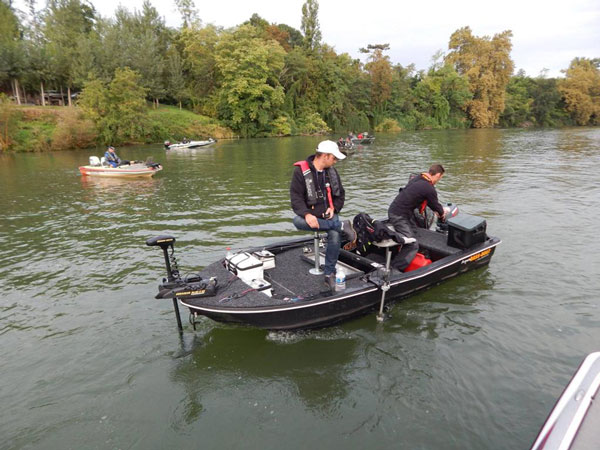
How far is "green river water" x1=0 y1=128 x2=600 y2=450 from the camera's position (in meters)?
4.07

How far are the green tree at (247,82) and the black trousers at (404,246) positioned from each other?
47.6m

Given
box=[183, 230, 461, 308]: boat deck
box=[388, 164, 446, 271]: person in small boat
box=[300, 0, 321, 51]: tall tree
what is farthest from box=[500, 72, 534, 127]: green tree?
box=[183, 230, 461, 308]: boat deck

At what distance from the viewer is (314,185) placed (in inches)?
215

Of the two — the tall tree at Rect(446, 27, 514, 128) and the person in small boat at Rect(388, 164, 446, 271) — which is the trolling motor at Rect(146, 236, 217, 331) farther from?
the tall tree at Rect(446, 27, 514, 128)

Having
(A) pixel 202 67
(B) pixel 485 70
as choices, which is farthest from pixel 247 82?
(B) pixel 485 70

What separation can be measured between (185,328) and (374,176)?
15.6 m

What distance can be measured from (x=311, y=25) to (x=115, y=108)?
42.5m

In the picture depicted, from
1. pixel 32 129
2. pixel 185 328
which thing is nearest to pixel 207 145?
pixel 32 129

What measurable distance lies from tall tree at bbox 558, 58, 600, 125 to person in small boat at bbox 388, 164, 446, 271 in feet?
289

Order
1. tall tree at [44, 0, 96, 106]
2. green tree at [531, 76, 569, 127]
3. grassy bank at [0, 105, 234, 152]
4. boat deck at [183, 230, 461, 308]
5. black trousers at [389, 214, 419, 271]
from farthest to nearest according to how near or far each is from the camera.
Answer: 1. green tree at [531, 76, 569, 127]
2. tall tree at [44, 0, 96, 106]
3. grassy bank at [0, 105, 234, 152]
4. black trousers at [389, 214, 419, 271]
5. boat deck at [183, 230, 461, 308]

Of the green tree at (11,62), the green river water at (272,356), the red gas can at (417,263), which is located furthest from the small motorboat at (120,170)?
the green tree at (11,62)

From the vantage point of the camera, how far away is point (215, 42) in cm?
5697

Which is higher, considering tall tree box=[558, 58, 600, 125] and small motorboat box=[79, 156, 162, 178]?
tall tree box=[558, 58, 600, 125]

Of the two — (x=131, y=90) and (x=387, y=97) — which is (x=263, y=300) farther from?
(x=387, y=97)
